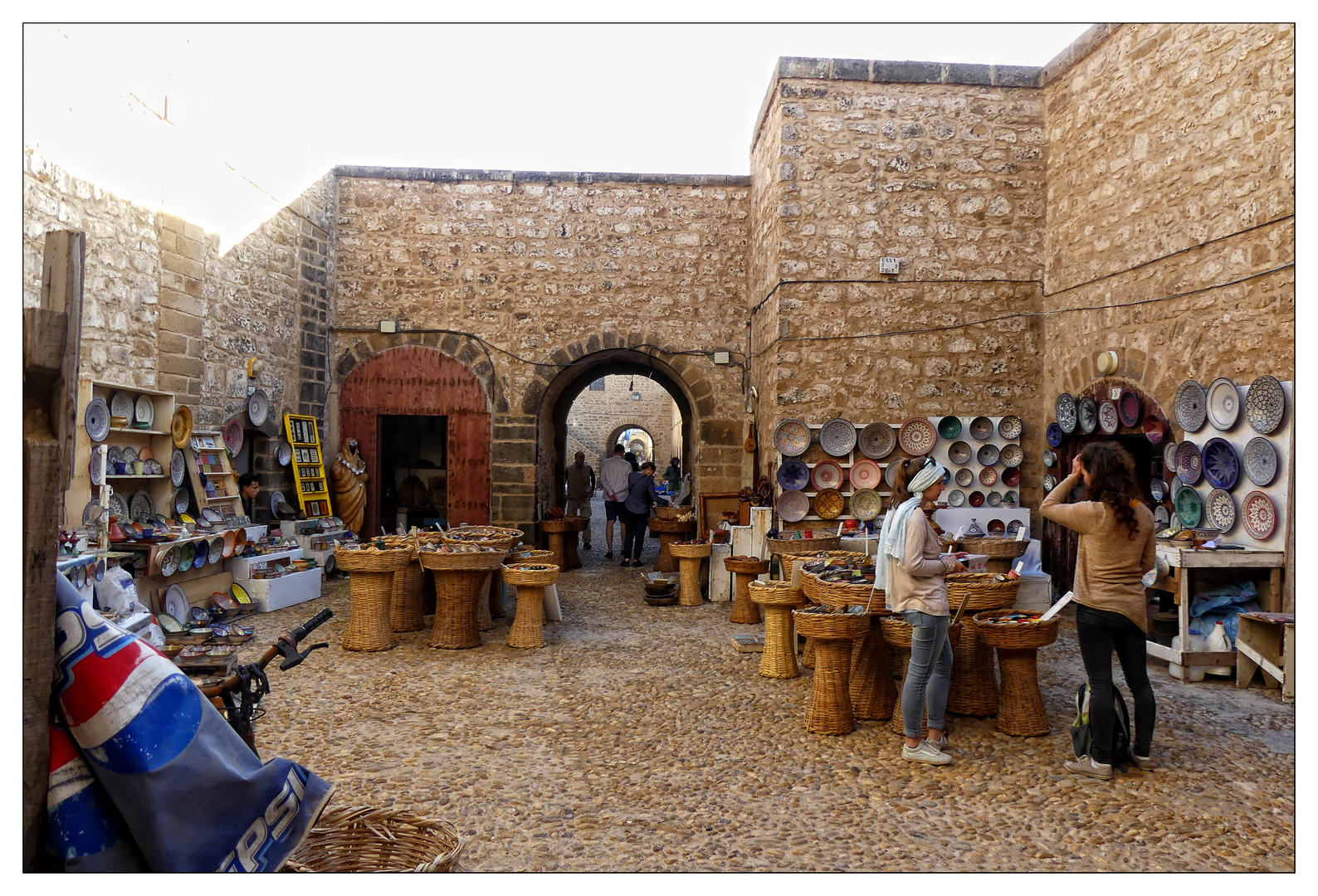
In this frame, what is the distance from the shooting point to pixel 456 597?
5504mm

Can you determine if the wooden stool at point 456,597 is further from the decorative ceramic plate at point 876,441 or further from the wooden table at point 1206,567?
the wooden table at point 1206,567

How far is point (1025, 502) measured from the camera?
25.2ft

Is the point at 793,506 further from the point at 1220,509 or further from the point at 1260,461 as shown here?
the point at 1260,461

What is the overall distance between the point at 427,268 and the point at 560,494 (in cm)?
346

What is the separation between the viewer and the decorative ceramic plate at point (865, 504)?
299 inches

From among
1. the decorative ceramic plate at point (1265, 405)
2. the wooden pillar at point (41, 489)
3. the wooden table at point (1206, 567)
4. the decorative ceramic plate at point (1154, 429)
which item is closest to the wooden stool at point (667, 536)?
the decorative ceramic plate at point (1154, 429)

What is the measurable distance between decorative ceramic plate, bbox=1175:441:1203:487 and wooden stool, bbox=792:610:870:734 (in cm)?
300

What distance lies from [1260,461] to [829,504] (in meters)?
3.45

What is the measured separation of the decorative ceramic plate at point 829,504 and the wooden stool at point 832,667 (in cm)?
374

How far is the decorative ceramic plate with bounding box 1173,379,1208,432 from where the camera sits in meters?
5.34

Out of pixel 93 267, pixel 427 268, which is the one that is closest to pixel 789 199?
pixel 427 268

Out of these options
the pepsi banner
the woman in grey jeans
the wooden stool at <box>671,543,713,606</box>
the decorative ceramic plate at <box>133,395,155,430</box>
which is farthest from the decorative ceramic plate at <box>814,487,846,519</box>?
the pepsi banner

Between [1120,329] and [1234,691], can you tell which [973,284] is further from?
[1234,691]

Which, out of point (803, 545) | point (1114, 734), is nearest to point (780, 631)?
point (803, 545)
